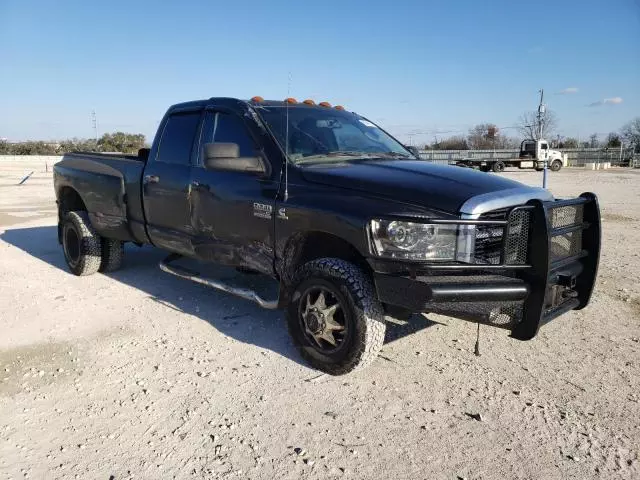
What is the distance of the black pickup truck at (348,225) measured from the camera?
127 inches

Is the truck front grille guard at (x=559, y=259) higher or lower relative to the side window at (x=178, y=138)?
lower

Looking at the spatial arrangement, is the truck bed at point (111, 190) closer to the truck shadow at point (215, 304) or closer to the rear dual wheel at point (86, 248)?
the rear dual wheel at point (86, 248)

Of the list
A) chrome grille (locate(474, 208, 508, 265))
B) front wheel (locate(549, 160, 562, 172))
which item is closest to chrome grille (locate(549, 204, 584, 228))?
chrome grille (locate(474, 208, 508, 265))

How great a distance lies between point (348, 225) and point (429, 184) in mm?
623

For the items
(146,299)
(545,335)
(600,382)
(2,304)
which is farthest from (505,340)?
(2,304)

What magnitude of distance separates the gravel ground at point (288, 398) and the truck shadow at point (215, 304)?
28 mm

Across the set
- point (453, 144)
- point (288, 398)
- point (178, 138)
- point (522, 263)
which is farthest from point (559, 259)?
point (453, 144)

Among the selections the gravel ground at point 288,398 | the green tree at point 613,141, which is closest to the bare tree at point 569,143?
the green tree at point 613,141

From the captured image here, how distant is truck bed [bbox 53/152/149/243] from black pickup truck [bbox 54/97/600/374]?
87 millimetres

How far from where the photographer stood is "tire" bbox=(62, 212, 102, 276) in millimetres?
6320

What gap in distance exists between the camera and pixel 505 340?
4.39m

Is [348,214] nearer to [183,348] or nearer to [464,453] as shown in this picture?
[464,453]

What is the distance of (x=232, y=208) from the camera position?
14.4ft

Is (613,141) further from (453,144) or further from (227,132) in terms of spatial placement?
(227,132)
